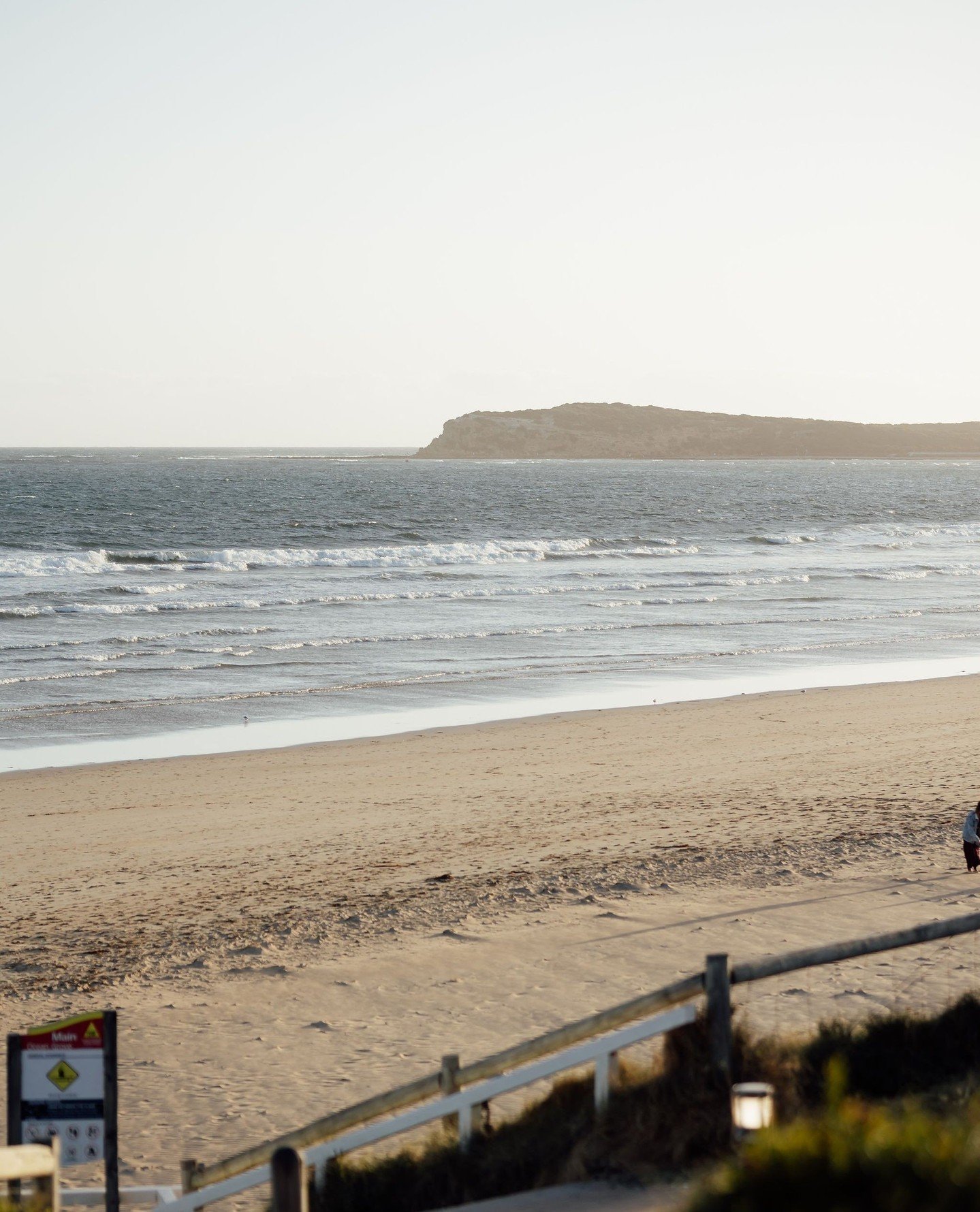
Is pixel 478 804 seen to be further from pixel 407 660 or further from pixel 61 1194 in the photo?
pixel 407 660

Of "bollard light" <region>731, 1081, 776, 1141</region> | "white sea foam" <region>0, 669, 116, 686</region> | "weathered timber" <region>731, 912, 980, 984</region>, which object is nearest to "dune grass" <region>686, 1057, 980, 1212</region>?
"bollard light" <region>731, 1081, 776, 1141</region>

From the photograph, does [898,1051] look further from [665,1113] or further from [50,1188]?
[50,1188]

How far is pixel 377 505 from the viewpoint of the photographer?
299ft

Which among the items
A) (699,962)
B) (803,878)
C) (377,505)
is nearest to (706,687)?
(803,878)

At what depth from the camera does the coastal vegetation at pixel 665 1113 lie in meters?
5.50

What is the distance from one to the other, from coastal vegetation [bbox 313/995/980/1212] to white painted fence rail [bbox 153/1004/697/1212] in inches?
4.4

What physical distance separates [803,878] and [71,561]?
1633 inches

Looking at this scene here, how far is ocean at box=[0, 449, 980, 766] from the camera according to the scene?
76.2 feet

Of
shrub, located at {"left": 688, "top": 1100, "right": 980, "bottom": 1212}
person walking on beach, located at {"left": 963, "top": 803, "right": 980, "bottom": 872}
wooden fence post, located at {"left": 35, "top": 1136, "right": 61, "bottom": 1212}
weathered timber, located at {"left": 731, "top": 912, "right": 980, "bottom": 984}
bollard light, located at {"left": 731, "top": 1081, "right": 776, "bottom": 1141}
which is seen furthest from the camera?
person walking on beach, located at {"left": 963, "top": 803, "right": 980, "bottom": 872}

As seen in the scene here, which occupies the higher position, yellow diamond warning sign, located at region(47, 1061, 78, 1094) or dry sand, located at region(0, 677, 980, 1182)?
yellow diamond warning sign, located at region(47, 1061, 78, 1094)

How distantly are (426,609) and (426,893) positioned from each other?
24.0 m

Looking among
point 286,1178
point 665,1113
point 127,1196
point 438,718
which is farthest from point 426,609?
point 286,1178

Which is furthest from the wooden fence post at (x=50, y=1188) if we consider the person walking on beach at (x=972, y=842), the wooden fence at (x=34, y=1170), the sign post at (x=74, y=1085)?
the person walking on beach at (x=972, y=842)

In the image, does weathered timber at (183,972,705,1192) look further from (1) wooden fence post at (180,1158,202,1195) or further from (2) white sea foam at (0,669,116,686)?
(2) white sea foam at (0,669,116,686)
